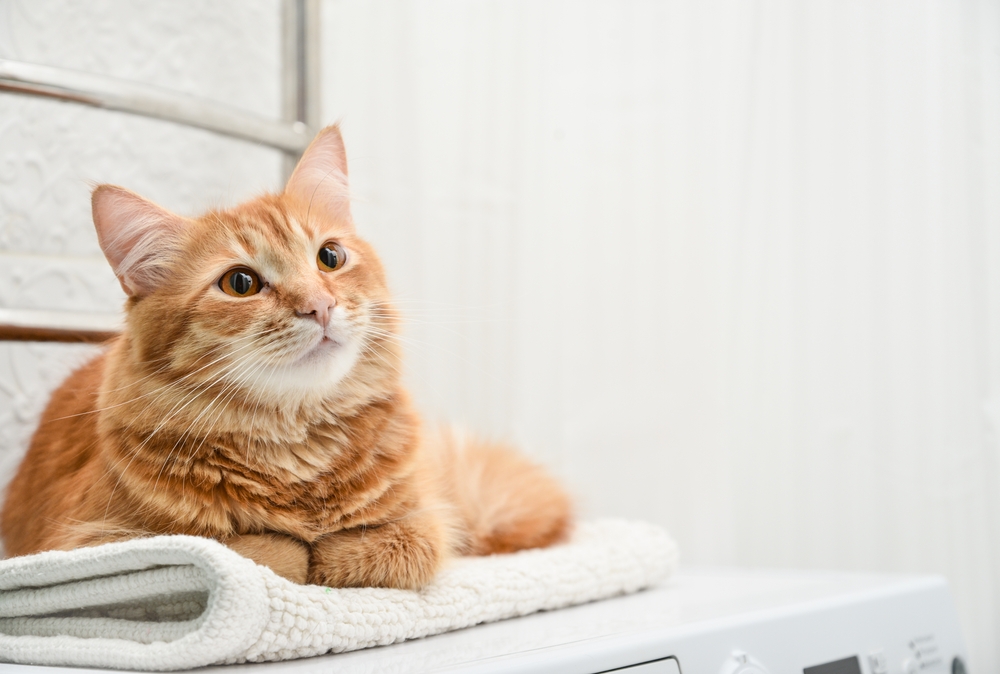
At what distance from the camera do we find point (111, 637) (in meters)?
0.66

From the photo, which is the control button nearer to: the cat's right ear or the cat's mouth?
the cat's mouth

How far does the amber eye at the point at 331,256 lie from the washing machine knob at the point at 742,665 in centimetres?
56

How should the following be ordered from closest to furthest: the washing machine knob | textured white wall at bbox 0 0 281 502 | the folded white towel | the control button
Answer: the folded white towel → the washing machine knob → the control button → textured white wall at bbox 0 0 281 502

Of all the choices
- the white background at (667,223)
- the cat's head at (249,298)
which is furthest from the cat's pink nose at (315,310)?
the white background at (667,223)

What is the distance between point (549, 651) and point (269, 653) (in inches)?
8.9

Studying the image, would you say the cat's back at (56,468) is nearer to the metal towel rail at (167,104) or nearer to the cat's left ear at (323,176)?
the metal towel rail at (167,104)

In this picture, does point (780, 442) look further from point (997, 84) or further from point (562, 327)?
point (997, 84)

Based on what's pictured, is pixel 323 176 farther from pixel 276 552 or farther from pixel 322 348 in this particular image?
pixel 276 552

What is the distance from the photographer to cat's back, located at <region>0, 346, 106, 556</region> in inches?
33.4

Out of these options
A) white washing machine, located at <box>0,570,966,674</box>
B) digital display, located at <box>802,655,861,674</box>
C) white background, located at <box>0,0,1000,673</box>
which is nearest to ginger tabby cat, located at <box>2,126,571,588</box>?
white washing machine, located at <box>0,570,966,674</box>

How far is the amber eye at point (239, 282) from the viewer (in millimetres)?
788

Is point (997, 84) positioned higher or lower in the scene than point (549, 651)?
higher

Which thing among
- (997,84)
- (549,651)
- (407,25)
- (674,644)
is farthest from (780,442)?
(407,25)

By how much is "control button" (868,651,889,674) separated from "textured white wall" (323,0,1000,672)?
54 cm
